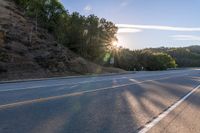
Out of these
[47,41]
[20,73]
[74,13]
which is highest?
[74,13]

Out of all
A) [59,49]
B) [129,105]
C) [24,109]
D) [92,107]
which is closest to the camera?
[24,109]

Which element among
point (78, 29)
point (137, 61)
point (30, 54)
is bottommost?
point (137, 61)

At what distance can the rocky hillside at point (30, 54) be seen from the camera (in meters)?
37.9

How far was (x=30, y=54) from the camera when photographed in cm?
4406

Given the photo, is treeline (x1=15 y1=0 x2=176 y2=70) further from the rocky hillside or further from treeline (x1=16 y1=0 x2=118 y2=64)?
Answer: the rocky hillside

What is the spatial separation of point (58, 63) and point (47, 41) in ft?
29.3

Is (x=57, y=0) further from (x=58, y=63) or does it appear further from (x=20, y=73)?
(x=20, y=73)

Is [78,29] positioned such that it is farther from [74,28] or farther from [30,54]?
[30,54]

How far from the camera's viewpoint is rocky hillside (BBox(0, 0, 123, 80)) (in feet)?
124

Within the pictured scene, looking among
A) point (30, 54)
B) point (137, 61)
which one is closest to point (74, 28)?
point (30, 54)

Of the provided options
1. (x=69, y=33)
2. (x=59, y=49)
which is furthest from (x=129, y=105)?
(x=69, y=33)

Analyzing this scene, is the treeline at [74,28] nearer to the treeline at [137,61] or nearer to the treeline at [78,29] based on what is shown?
the treeline at [78,29]

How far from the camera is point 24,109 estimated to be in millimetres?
11352

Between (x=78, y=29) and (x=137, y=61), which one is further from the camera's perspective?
(x=137, y=61)
